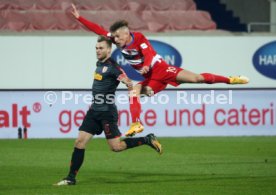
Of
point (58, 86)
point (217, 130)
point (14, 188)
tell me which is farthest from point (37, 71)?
point (14, 188)

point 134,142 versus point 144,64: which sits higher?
point 144,64

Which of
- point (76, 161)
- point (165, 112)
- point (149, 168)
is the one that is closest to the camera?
point (76, 161)

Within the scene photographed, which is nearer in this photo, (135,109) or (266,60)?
(135,109)

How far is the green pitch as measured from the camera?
12.9 m

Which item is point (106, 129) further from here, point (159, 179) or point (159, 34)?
point (159, 34)

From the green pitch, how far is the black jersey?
1278mm

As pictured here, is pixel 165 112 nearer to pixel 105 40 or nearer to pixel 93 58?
pixel 93 58

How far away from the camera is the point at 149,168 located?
53.8ft

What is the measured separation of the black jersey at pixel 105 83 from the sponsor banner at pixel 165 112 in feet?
34.7

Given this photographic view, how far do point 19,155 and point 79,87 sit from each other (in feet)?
22.6

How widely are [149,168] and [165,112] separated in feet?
26.5

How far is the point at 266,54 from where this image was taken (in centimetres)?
2625

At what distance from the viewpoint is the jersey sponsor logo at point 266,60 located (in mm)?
26219

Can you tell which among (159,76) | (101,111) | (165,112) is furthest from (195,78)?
(165,112)
